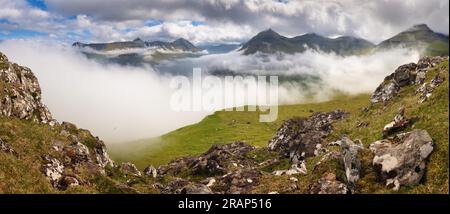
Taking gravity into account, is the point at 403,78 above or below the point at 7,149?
above

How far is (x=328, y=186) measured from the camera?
41.1 metres

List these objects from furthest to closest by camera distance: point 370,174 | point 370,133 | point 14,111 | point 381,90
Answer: point 381,90 < point 14,111 < point 370,133 < point 370,174

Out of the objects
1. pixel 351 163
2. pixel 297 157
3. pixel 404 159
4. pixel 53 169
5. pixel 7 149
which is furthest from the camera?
pixel 297 157

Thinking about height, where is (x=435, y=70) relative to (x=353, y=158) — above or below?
above

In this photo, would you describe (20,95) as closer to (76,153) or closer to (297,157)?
(76,153)

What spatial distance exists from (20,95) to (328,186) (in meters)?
62.3

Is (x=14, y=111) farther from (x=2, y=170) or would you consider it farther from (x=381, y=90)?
(x=381, y=90)

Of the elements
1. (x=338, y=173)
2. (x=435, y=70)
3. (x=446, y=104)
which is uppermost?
(x=435, y=70)

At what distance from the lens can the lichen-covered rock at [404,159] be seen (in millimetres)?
35844

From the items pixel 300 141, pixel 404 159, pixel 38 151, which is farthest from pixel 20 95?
pixel 404 159
